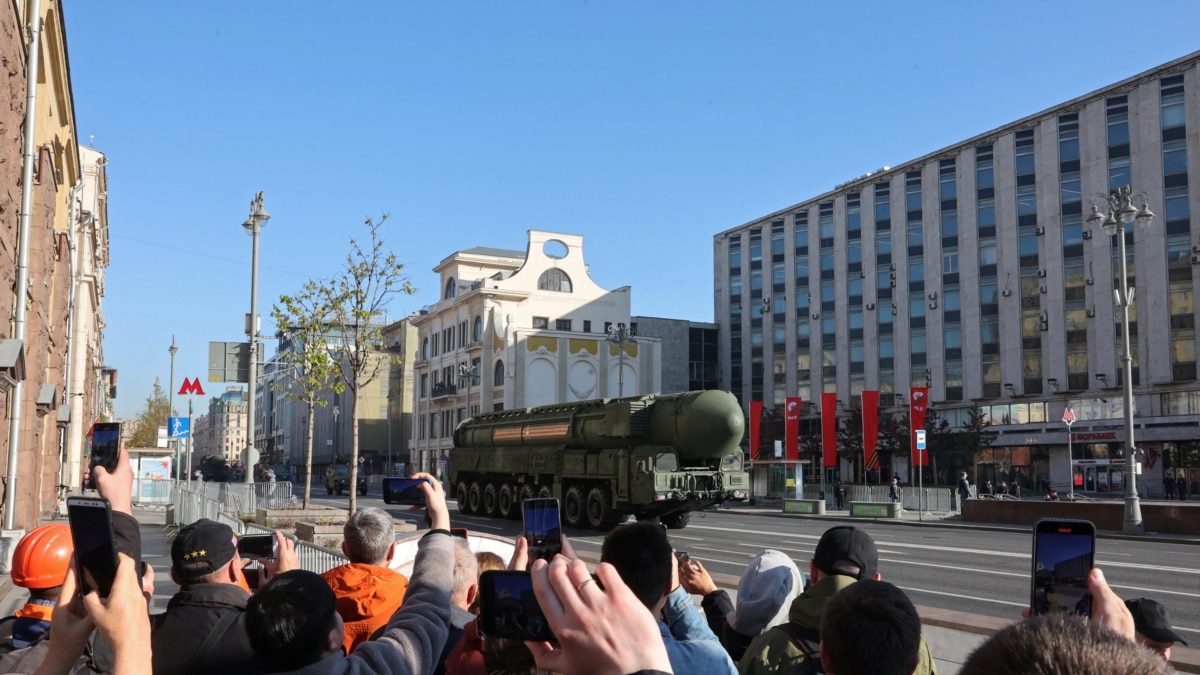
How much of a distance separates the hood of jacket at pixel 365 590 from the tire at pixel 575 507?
78.5 ft

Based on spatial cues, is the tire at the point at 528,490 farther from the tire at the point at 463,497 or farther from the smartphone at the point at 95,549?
the smartphone at the point at 95,549

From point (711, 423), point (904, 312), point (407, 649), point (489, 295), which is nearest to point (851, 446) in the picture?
point (904, 312)

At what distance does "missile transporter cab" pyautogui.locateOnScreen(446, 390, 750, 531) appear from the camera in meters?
25.8

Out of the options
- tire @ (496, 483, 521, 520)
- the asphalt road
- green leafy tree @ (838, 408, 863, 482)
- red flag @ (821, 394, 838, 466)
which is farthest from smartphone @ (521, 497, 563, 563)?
green leafy tree @ (838, 408, 863, 482)

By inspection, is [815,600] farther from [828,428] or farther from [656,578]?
[828,428]

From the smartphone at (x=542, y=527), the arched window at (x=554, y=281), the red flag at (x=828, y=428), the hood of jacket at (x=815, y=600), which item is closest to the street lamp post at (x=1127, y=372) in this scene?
the red flag at (x=828, y=428)

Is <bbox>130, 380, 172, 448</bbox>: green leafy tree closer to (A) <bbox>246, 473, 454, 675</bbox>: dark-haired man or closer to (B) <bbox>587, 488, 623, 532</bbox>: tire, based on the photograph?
(B) <bbox>587, 488, 623, 532</bbox>: tire

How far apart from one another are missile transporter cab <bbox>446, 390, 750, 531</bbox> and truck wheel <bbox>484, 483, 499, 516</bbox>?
167 cm

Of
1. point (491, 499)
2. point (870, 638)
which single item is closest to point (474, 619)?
point (870, 638)

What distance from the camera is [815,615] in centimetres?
412

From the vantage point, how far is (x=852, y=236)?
71625mm

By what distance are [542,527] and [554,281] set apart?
71.7 metres

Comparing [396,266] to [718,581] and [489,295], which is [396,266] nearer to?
→ [718,581]

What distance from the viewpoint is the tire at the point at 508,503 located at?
32.8 metres
